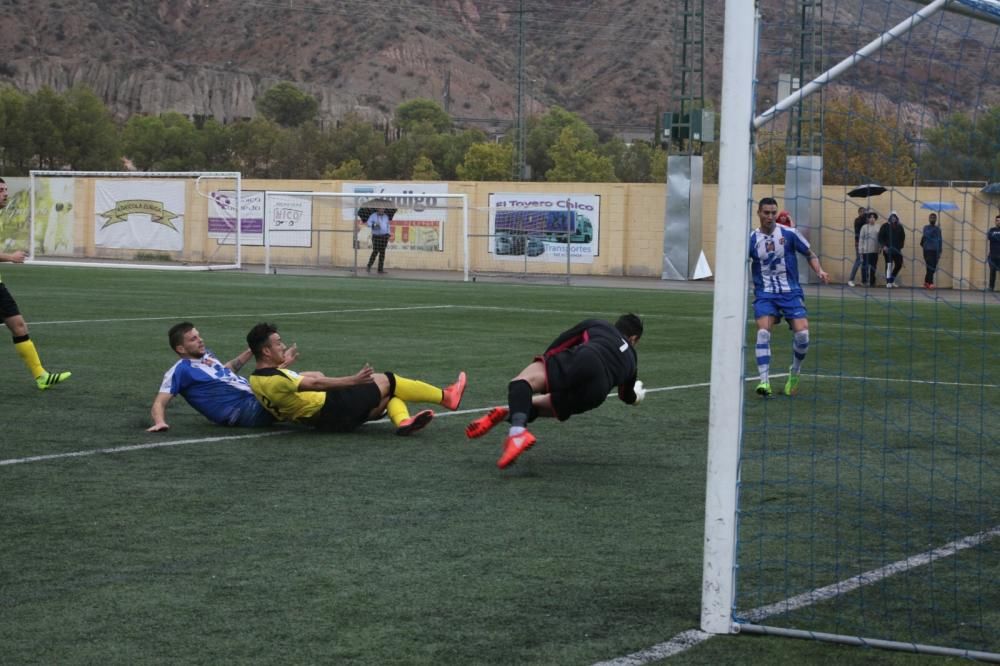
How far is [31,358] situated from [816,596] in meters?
8.68

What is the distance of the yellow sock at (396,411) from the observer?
33.5 feet

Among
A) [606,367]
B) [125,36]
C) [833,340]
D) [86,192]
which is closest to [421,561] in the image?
[606,367]

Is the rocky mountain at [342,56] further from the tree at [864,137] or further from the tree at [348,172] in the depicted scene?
the tree at [864,137]

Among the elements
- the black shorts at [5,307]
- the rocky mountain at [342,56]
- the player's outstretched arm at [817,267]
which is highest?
the rocky mountain at [342,56]

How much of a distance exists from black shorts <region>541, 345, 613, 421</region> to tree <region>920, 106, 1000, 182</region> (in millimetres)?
2389

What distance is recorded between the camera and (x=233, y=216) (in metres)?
44.1

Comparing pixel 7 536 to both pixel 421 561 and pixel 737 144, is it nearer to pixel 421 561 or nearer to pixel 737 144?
pixel 421 561

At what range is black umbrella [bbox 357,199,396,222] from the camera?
130 ft

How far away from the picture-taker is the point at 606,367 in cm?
891

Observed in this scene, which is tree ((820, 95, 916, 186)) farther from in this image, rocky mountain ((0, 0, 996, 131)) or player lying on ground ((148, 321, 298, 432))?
rocky mountain ((0, 0, 996, 131))

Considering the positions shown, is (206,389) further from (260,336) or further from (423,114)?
(423,114)

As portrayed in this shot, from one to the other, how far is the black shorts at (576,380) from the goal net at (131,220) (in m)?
35.1

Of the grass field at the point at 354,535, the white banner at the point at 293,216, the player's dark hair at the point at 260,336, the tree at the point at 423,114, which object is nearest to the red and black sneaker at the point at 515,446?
the grass field at the point at 354,535

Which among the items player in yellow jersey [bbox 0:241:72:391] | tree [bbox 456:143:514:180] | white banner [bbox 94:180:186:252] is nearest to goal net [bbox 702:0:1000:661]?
player in yellow jersey [bbox 0:241:72:391]
